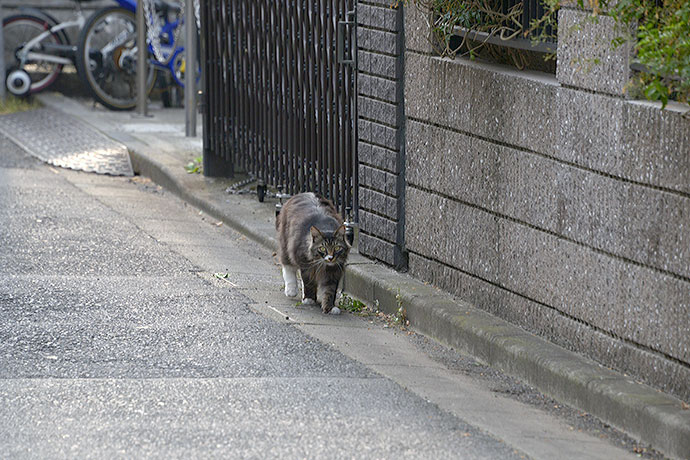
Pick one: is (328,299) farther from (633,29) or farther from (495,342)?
(633,29)

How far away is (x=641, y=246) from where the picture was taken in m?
5.57

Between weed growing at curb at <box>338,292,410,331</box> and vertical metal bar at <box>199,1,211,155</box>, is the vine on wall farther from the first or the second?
vertical metal bar at <box>199,1,211,155</box>

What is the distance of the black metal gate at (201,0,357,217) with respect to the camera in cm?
892

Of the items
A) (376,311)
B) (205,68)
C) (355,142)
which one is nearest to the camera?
(376,311)

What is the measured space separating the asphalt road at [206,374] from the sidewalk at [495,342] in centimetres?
18

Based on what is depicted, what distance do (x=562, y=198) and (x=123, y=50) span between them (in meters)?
11.2

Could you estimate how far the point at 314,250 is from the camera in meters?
A: 7.65

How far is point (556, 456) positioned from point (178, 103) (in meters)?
12.4

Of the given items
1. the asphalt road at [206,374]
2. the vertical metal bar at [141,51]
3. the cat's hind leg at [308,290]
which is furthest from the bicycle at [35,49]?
the cat's hind leg at [308,290]

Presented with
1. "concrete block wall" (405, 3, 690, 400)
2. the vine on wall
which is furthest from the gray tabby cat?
the vine on wall

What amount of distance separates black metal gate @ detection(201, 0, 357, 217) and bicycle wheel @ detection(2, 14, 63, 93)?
19.6 ft

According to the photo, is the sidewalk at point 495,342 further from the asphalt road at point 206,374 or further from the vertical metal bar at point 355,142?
the vertical metal bar at point 355,142

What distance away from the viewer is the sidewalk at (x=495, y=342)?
5195 mm

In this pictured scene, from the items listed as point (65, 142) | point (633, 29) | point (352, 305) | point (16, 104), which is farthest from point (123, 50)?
point (633, 29)
